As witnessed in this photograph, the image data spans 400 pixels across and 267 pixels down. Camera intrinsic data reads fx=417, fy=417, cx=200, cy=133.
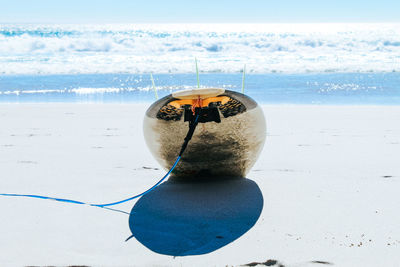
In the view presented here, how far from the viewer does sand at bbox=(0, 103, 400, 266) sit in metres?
2.23

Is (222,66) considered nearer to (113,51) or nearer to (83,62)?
(83,62)

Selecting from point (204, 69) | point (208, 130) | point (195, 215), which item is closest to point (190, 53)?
point (204, 69)

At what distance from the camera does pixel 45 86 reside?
37.5 ft

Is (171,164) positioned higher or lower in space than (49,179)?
higher

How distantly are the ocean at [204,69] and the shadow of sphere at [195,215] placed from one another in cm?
553

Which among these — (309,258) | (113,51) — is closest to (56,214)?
(309,258)

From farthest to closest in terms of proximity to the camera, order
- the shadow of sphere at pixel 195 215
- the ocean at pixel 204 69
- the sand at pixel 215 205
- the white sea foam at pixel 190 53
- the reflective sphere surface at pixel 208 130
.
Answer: the white sea foam at pixel 190 53, the ocean at pixel 204 69, the reflective sphere surface at pixel 208 130, the shadow of sphere at pixel 195 215, the sand at pixel 215 205

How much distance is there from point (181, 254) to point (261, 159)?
1928mm

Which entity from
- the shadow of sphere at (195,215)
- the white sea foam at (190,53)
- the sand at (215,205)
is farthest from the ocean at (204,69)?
the shadow of sphere at (195,215)

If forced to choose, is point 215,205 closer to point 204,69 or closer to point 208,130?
point 208,130

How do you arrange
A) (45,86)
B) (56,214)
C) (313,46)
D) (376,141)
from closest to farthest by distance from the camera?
1. (56,214)
2. (376,141)
3. (45,86)
4. (313,46)

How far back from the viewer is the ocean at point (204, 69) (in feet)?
31.9

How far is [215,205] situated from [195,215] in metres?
0.19

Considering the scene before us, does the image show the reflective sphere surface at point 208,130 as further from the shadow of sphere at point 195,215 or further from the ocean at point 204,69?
the ocean at point 204,69
